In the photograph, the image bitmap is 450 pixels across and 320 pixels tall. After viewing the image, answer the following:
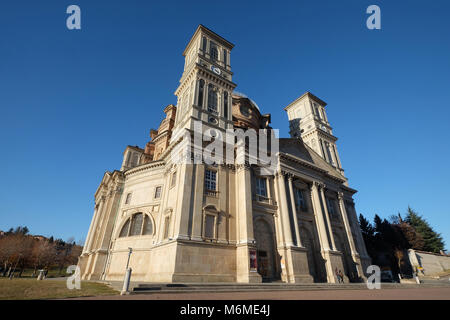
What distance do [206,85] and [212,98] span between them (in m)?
1.58

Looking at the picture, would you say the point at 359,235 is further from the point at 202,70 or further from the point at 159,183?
the point at 202,70

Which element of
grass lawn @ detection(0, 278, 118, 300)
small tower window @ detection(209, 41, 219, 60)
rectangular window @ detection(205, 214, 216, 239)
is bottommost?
grass lawn @ detection(0, 278, 118, 300)

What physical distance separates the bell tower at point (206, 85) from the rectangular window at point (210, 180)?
15.2ft

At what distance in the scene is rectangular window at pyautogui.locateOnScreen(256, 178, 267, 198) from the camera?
22.2m

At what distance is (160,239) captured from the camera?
18734 mm

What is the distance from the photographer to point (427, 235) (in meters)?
46.6

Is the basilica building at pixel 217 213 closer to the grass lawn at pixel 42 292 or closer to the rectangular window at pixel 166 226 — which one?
the rectangular window at pixel 166 226

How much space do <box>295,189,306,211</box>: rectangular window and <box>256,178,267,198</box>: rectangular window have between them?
4.66m

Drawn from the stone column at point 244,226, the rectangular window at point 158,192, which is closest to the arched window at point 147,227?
the rectangular window at point 158,192

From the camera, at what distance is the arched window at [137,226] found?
922 inches

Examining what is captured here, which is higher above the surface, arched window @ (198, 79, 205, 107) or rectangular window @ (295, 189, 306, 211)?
arched window @ (198, 79, 205, 107)

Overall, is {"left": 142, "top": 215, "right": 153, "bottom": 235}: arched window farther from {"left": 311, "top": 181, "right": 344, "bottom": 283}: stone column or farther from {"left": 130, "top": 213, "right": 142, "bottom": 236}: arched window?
{"left": 311, "top": 181, "right": 344, "bottom": 283}: stone column

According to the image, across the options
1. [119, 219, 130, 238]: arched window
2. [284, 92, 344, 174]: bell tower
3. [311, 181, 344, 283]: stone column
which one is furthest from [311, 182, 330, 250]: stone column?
[119, 219, 130, 238]: arched window

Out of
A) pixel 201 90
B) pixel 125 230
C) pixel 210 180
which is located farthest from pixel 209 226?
pixel 201 90
